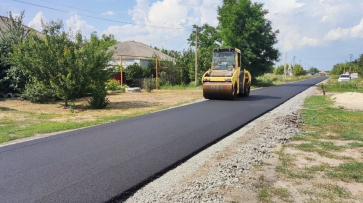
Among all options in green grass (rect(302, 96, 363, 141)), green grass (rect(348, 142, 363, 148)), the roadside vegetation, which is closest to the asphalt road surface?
the roadside vegetation

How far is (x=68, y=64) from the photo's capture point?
36.5 feet

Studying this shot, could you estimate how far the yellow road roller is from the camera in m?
13.3

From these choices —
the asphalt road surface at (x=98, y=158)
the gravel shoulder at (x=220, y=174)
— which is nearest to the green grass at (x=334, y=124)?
the gravel shoulder at (x=220, y=174)

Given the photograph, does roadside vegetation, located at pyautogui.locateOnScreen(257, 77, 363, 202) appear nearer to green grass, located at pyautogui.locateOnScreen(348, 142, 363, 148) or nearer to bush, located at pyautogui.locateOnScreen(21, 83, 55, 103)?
→ green grass, located at pyautogui.locateOnScreen(348, 142, 363, 148)

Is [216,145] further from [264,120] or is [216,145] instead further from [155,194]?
[264,120]

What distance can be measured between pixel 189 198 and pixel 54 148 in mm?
3234

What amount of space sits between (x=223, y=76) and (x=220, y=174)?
9713 millimetres

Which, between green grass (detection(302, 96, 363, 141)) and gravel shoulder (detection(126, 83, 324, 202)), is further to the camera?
green grass (detection(302, 96, 363, 141))

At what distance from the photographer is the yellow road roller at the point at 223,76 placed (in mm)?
13273

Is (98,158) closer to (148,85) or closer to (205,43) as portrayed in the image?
(148,85)

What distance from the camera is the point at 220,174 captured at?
4.18 meters

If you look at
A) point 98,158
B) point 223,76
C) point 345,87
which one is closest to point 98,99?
point 223,76

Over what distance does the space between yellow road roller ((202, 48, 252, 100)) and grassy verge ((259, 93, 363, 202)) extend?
579 cm

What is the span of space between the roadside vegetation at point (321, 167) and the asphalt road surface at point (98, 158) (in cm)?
161
